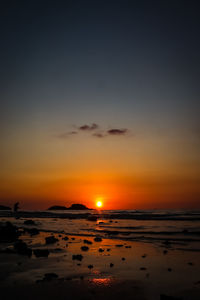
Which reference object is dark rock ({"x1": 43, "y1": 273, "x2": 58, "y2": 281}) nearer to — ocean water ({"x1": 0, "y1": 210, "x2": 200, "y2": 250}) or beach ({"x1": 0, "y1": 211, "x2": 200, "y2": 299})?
beach ({"x1": 0, "y1": 211, "x2": 200, "y2": 299})

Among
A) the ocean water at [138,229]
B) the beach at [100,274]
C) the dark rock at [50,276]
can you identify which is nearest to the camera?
the beach at [100,274]

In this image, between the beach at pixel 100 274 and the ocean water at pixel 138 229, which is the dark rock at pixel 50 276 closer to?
the beach at pixel 100 274

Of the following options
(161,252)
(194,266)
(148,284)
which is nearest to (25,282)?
(148,284)

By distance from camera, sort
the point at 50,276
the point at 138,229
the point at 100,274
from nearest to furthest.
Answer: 1. the point at 50,276
2. the point at 100,274
3. the point at 138,229

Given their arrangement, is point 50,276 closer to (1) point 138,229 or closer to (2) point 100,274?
(2) point 100,274

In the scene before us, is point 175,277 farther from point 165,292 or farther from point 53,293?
point 53,293

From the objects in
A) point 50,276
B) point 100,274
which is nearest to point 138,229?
point 100,274

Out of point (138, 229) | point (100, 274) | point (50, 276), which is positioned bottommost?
point (100, 274)

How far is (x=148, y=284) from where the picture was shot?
1094 centimetres

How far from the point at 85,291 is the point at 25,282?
8.53 feet

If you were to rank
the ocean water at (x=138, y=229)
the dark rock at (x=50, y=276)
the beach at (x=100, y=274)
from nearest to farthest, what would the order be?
the beach at (x=100, y=274) → the dark rock at (x=50, y=276) → the ocean water at (x=138, y=229)

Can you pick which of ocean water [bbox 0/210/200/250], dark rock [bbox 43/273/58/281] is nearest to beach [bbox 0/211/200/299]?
dark rock [bbox 43/273/58/281]

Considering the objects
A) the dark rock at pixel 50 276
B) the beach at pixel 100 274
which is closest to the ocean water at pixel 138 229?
the beach at pixel 100 274

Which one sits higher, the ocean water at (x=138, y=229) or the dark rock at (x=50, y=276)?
the ocean water at (x=138, y=229)
